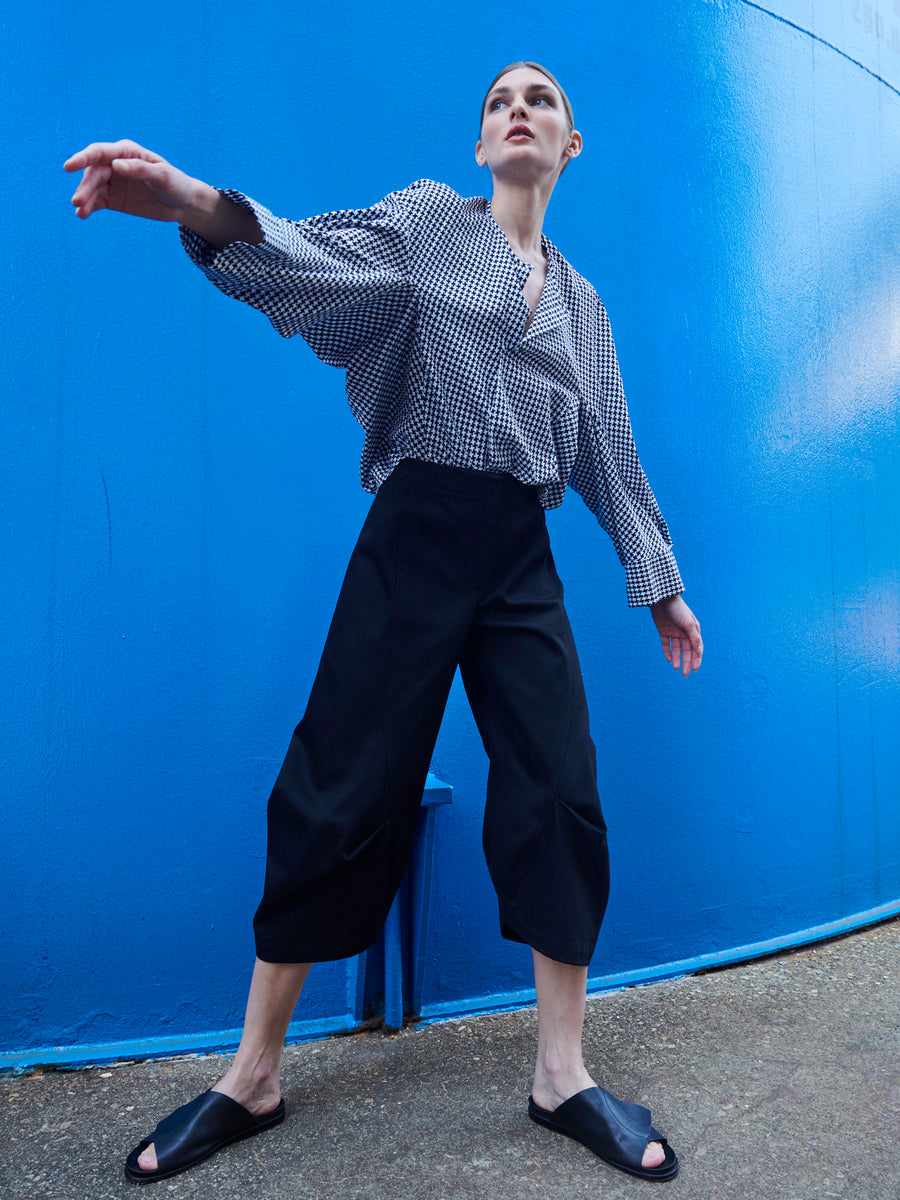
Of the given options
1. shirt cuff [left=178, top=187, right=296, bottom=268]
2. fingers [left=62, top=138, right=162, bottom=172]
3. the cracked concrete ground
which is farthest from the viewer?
the cracked concrete ground

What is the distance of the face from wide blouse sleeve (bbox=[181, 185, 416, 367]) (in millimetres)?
204

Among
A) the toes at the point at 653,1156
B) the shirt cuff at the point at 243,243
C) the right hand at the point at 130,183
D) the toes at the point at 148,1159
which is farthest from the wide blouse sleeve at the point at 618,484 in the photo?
the toes at the point at 148,1159

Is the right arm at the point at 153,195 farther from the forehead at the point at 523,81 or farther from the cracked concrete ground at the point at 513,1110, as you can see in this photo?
the cracked concrete ground at the point at 513,1110

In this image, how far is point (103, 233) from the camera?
1.76 metres

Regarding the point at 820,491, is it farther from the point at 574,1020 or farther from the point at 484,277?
the point at 574,1020

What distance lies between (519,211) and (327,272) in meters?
0.49

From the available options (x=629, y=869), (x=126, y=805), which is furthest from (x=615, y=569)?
(x=126, y=805)

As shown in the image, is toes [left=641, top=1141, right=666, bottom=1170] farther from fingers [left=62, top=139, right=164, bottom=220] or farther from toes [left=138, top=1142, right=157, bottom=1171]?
fingers [left=62, top=139, right=164, bottom=220]

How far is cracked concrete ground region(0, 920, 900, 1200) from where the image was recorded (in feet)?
4.17

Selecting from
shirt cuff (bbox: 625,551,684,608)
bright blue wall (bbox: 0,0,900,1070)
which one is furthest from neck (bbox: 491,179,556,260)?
shirt cuff (bbox: 625,551,684,608)

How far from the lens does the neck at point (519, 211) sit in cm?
156

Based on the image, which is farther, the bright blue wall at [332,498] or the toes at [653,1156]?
the bright blue wall at [332,498]

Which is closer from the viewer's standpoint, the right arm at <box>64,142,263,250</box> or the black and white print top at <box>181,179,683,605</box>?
the right arm at <box>64,142,263,250</box>

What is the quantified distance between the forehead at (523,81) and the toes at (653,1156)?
180 cm
